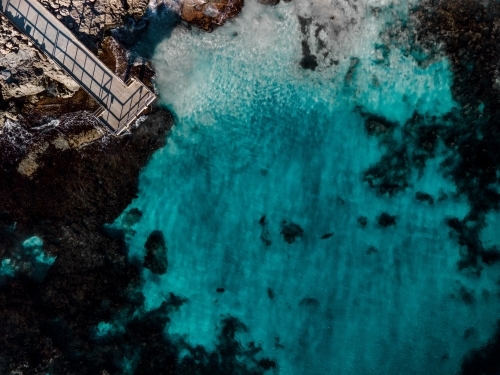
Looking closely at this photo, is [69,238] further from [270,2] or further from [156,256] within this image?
[270,2]

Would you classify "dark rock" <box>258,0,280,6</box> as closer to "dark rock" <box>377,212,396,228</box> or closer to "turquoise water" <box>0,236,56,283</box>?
"dark rock" <box>377,212,396,228</box>

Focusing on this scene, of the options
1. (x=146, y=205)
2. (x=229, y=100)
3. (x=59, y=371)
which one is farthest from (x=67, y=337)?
(x=229, y=100)

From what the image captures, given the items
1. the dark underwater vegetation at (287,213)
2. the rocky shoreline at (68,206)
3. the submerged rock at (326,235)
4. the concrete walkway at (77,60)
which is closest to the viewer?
the concrete walkway at (77,60)

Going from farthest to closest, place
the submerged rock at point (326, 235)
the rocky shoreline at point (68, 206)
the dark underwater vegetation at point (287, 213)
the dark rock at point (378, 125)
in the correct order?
1. the submerged rock at point (326, 235)
2. the dark rock at point (378, 125)
3. the dark underwater vegetation at point (287, 213)
4. the rocky shoreline at point (68, 206)

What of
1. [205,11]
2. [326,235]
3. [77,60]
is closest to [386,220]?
[326,235]

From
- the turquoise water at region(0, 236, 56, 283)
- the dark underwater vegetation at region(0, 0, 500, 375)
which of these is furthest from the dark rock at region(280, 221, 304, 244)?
the turquoise water at region(0, 236, 56, 283)

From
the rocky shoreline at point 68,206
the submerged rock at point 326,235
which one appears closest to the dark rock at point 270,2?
the rocky shoreline at point 68,206

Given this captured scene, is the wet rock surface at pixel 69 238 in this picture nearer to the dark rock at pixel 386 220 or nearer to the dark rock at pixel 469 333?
the dark rock at pixel 386 220

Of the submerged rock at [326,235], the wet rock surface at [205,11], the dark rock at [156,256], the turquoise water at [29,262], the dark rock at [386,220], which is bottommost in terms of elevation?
the turquoise water at [29,262]
